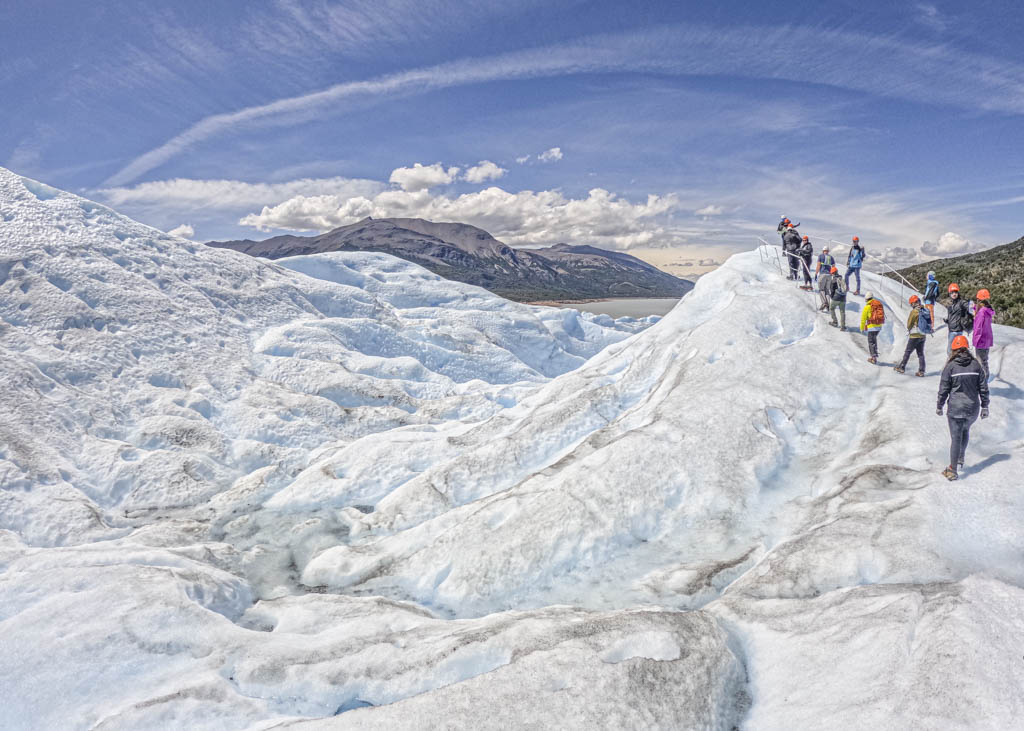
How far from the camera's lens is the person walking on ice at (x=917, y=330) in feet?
57.5

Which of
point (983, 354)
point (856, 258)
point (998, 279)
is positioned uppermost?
point (998, 279)

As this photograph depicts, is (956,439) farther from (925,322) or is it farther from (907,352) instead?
(925,322)

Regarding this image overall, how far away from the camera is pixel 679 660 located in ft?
29.1

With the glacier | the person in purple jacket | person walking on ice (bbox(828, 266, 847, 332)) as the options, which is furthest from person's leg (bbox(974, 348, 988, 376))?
person walking on ice (bbox(828, 266, 847, 332))

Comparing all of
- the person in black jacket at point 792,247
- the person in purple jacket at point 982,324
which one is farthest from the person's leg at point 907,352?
the person in black jacket at point 792,247

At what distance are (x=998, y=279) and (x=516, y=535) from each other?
77.0 m

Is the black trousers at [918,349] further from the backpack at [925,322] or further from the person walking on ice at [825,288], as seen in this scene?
the person walking on ice at [825,288]

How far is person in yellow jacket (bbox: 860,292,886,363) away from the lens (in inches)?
739

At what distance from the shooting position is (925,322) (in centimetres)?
1838

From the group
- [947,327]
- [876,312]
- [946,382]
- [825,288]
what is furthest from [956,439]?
[825,288]

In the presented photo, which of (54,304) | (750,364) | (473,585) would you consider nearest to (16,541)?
(473,585)

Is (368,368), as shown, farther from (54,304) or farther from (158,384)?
(54,304)

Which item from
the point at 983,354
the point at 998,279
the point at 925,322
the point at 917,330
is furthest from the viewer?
the point at 998,279

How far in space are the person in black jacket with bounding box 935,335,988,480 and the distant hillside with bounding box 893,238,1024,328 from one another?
3075cm
